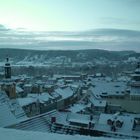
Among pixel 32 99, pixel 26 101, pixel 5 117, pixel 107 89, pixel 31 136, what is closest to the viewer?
pixel 31 136

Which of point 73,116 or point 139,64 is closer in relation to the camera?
point 73,116

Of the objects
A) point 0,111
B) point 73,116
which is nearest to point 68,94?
point 73,116

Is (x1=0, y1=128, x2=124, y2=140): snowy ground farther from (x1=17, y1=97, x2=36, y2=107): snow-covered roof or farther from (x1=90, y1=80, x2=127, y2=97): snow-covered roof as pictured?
(x1=90, y1=80, x2=127, y2=97): snow-covered roof

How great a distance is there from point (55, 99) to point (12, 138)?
4096 cm

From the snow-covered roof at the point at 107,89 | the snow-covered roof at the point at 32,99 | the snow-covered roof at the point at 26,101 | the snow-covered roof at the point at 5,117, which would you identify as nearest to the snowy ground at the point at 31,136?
the snow-covered roof at the point at 5,117

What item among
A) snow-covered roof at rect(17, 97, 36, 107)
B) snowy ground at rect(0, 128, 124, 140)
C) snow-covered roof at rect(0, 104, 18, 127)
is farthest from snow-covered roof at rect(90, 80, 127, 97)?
snowy ground at rect(0, 128, 124, 140)

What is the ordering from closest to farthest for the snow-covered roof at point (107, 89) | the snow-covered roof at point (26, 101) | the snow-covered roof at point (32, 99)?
the snow-covered roof at point (26, 101) < the snow-covered roof at point (32, 99) < the snow-covered roof at point (107, 89)

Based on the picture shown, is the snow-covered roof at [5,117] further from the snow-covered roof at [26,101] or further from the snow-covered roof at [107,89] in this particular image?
the snow-covered roof at [107,89]

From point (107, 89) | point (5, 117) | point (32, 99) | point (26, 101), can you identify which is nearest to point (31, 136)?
point (5, 117)

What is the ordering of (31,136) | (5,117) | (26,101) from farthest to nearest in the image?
(26,101)
(5,117)
(31,136)

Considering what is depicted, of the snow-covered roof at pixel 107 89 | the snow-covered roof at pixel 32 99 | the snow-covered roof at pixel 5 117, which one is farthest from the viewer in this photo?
the snow-covered roof at pixel 107 89

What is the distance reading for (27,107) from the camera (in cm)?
3988

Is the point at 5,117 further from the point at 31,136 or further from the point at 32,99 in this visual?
the point at 32,99

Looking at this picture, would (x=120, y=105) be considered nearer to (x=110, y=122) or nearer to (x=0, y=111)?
(x=110, y=122)
